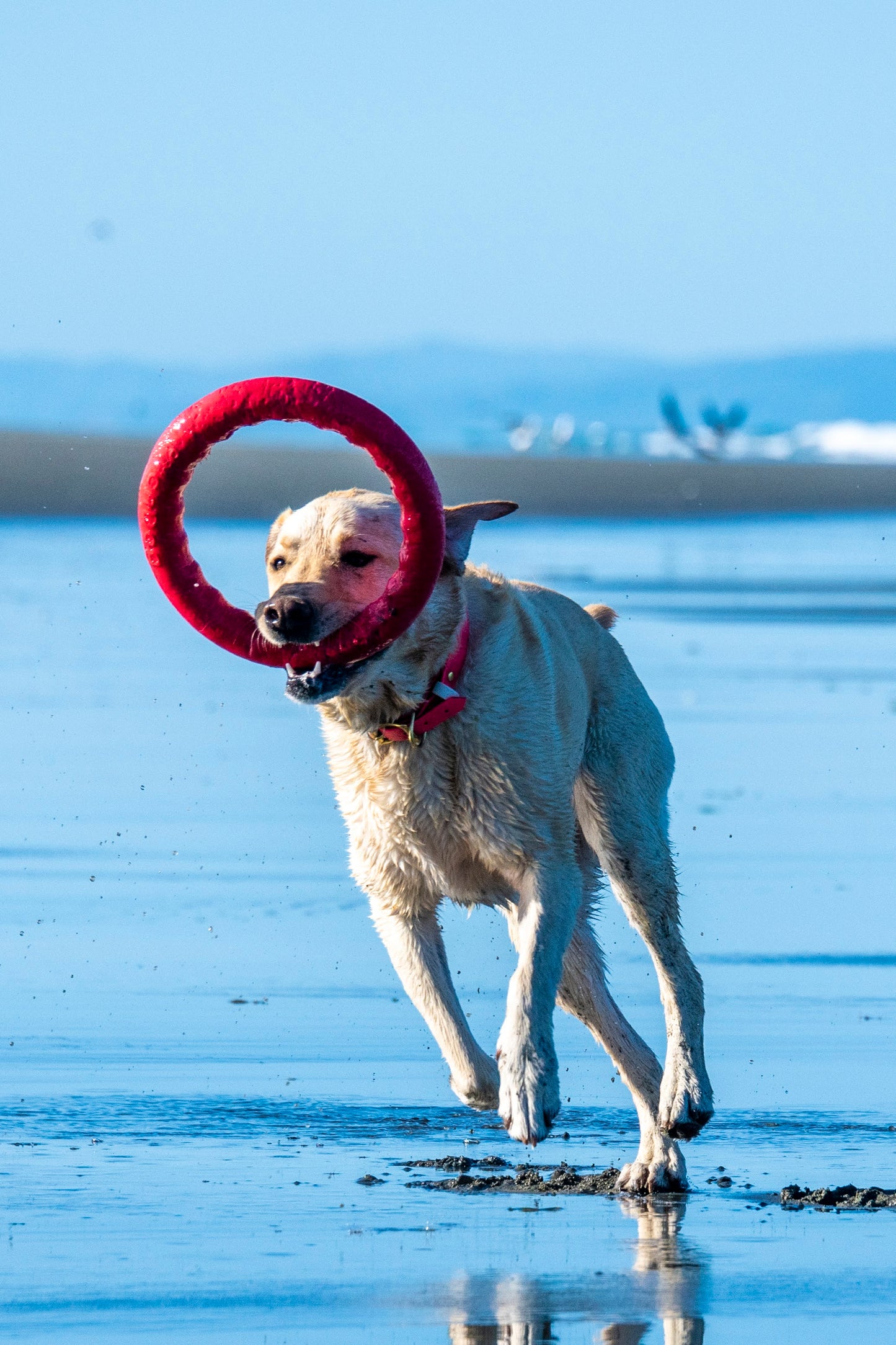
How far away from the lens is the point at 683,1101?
6.13 metres

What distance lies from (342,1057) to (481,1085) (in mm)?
1006

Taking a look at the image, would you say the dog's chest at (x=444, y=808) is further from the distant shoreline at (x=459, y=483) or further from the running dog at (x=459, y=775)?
the distant shoreline at (x=459, y=483)

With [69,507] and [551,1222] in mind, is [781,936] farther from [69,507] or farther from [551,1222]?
[69,507]

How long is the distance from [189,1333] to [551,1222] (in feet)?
3.83

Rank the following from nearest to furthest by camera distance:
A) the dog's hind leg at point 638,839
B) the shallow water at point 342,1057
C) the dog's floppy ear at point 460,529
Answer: the shallow water at point 342,1057 < the dog's floppy ear at point 460,529 < the dog's hind leg at point 638,839

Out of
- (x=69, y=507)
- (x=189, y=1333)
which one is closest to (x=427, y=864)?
(x=189, y=1333)

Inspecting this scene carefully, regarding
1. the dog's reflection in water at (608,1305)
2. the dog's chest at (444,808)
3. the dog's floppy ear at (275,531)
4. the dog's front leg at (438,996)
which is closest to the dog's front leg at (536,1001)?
the dog's chest at (444,808)

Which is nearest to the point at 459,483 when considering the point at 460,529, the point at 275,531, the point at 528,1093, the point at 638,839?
the point at 638,839

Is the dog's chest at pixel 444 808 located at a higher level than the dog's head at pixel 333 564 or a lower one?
lower

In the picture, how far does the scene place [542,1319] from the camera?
4.55 m

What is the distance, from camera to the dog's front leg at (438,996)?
591 cm

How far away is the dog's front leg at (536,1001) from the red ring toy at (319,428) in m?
0.70

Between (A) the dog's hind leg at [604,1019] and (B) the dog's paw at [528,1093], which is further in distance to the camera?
(A) the dog's hind leg at [604,1019]

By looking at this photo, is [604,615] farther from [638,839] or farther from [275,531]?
[275,531]
